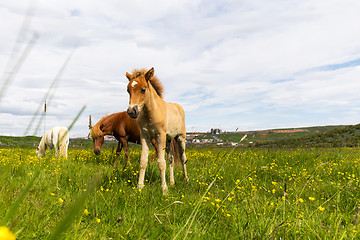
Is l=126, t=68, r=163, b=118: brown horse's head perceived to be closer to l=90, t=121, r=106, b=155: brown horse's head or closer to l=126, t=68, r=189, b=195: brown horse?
l=126, t=68, r=189, b=195: brown horse

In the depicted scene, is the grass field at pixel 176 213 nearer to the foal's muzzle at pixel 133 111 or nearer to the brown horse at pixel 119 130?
the foal's muzzle at pixel 133 111

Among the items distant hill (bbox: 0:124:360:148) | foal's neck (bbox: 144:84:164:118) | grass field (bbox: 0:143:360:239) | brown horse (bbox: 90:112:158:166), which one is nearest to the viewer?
grass field (bbox: 0:143:360:239)

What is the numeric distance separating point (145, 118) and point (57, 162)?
3.61 meters

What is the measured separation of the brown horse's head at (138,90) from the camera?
→ 5.07 meters

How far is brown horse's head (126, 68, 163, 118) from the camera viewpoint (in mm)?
5074

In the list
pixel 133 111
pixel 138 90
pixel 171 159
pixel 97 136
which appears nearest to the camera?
pixel 133 111

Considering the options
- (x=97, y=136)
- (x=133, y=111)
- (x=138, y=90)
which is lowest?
(x=97, y=136)

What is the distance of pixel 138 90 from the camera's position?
5.30 metres

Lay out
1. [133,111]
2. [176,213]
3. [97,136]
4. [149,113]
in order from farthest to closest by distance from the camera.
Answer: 1. [97,136]
2. [149,113]
3. [133,111]
4. [176,213]

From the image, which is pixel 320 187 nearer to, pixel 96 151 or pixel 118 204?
pixel 118 204

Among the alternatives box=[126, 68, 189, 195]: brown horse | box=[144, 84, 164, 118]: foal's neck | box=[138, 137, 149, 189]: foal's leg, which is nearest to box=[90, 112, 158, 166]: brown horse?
box=[126, 68, 189, 195]: brown horse

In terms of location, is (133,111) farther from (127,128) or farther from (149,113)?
(127,128)

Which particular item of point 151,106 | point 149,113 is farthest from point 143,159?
point 151,106

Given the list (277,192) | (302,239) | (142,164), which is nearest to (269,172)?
(277,192)
